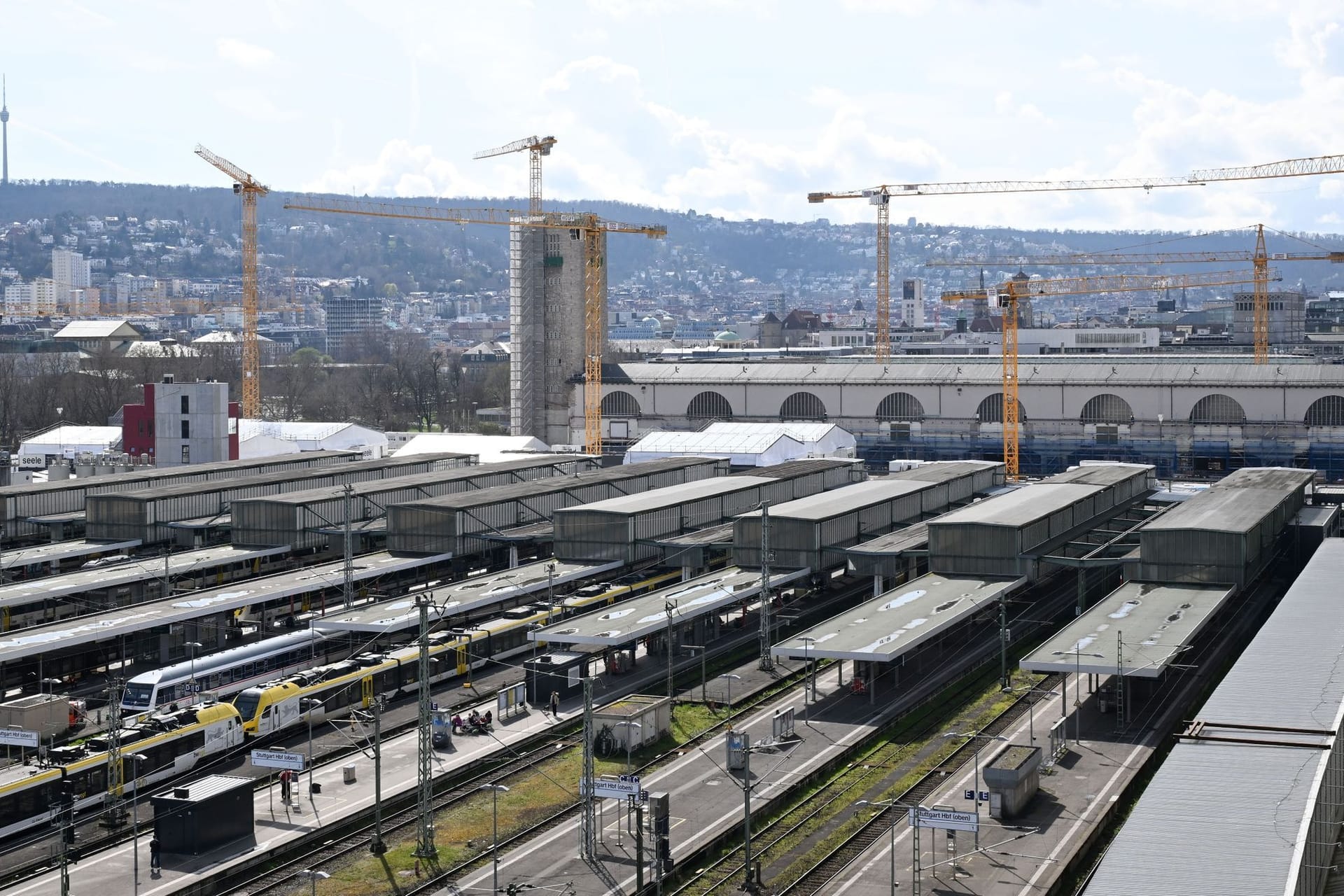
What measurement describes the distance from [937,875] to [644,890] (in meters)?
4.92

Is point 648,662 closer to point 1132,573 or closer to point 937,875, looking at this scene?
point 1132,573

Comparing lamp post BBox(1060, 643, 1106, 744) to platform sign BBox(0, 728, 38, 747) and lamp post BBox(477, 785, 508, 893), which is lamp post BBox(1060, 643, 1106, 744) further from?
platform sign BBox(0, 728, 38, 747)

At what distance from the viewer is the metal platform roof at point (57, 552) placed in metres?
49.9

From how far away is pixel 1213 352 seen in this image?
134 m

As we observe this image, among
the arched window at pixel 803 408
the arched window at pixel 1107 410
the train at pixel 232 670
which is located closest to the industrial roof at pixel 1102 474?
the arched window at pixel 1107 410

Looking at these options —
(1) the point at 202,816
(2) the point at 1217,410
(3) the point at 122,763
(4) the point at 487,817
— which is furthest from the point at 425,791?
(2) the point at 1217,410

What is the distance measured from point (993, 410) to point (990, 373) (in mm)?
2370

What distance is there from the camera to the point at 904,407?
88.1m

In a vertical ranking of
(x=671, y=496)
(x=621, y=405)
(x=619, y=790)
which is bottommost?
(x=619, y=790)

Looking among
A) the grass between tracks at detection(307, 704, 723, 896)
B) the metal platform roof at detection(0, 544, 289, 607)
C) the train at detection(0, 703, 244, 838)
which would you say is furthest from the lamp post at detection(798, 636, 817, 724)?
the metal platform roof at detection(0, 544, 289, 607)

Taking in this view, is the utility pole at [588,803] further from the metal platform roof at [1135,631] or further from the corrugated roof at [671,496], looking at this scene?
the corrugated roof at [671,496]

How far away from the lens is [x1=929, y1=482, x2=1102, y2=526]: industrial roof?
47.2m

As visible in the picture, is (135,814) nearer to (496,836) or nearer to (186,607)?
(496,836)

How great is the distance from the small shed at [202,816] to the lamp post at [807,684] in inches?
526
